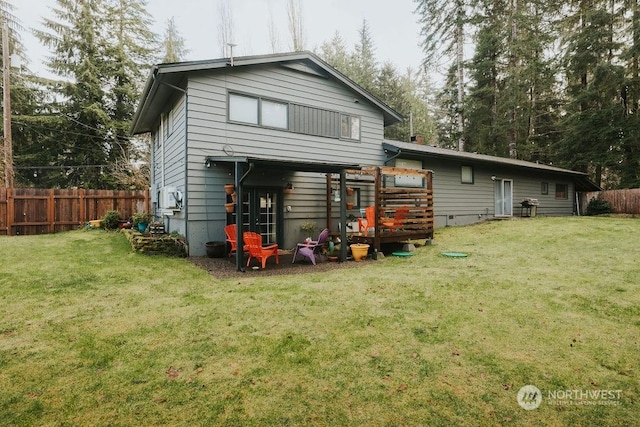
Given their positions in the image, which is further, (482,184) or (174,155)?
(482,184)

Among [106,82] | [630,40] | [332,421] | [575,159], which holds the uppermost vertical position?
[630,40]

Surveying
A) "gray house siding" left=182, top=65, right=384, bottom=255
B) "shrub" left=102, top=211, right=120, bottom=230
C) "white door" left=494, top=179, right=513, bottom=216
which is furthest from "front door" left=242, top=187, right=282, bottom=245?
"white door" left=494, top=179, right=513, bottom=216

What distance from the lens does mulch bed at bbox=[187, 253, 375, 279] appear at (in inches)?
261

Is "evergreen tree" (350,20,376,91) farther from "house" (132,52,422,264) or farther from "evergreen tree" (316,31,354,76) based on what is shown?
"house" (132,52,422,264)

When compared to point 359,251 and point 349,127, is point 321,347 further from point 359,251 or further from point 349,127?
point 349,127

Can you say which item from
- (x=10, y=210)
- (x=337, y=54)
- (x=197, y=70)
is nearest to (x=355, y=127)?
(x=197, y=70)

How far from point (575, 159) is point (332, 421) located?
25.3 m

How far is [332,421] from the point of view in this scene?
213 centimetres

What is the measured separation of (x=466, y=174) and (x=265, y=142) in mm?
10111

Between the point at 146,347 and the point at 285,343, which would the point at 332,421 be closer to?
the point at 285,343

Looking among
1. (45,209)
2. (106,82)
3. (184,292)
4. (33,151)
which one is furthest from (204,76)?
(33,151)

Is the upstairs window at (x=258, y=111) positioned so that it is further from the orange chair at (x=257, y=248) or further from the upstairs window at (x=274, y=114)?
the orange chair at (x=257, y=248)

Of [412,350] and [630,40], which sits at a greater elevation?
[630,40]

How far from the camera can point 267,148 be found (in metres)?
9.70
